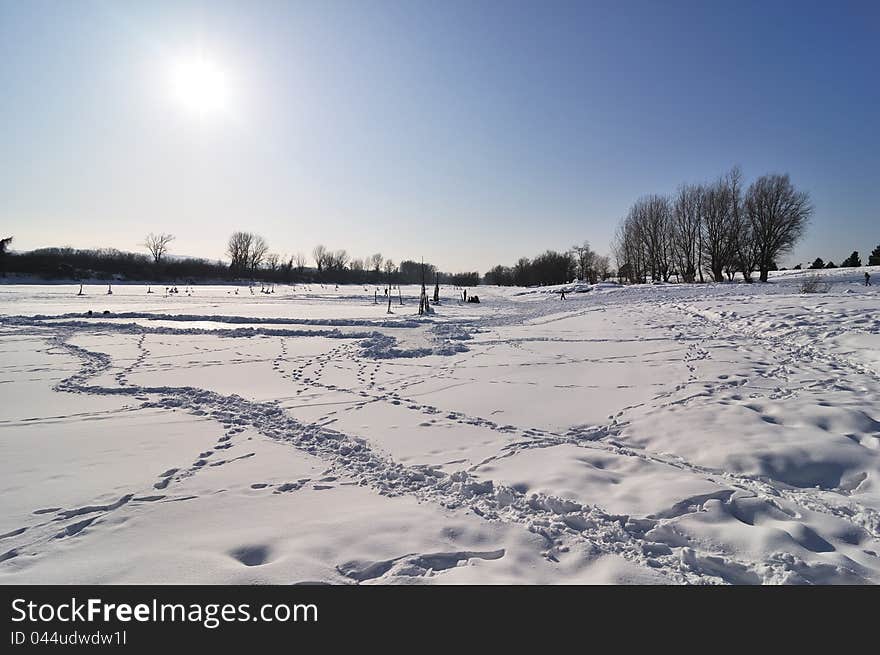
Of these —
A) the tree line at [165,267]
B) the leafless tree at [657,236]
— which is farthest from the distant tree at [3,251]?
the leafless tree at [657,236]

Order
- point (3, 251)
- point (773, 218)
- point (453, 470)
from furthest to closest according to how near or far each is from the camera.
Answer: point (3, 251)
point (773, 218)
point (453, 470)

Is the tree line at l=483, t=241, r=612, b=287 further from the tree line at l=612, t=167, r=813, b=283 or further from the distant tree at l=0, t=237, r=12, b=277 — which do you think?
the distant tree at l=0, t=237, r=12, b=277

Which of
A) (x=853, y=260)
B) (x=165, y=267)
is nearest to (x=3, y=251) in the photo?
(x=165, y=267)

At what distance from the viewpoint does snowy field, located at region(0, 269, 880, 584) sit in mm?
2852

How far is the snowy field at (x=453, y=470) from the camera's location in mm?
2852

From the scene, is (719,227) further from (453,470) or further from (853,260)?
(453,470)

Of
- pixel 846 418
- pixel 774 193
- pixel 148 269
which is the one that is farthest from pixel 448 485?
pixel 148 269

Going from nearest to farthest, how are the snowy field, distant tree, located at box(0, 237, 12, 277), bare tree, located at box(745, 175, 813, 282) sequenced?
the snowy field, bare tree, located at box(745, 175, 813, 282), distant tree, located at box(0, 237, 12, 277)

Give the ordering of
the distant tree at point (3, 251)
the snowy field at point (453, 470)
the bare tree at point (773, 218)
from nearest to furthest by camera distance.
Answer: the snowy field at point (453, 470) → the bare tree at point (773, 218) → the distant tree at point (3, 251)

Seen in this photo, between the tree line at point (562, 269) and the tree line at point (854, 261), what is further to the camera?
the tree line at point (562, 269)

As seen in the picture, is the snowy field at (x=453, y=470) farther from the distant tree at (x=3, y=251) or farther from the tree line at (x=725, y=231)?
the distant tree at (x=3, y=251)

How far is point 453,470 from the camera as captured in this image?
14.5ft

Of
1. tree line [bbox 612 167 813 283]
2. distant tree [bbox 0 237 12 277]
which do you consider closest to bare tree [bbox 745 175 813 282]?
tree line [bbox 612 167 813 283]
